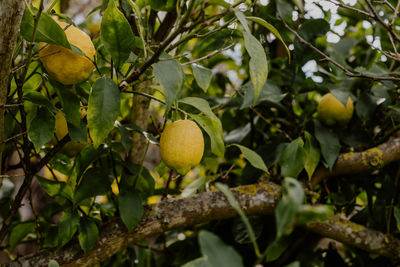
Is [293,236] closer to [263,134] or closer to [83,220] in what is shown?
[263,134]

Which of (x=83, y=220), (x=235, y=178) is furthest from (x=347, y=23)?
(x=83, y=220)

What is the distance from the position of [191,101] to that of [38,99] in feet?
0.83

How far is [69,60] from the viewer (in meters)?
0.59

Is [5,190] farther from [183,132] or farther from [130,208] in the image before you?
[183,132]

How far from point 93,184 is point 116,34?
0.34 metres

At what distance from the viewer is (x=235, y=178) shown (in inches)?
48.8

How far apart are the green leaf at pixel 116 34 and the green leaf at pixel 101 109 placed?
0.17ft

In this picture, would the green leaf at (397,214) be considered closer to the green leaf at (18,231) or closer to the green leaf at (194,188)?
the green leaf at (194,188)

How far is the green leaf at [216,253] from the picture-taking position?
0.33m

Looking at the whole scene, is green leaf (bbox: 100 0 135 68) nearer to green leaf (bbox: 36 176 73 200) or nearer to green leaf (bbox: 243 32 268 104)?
green leaf (bbox: 243 32 268 104)

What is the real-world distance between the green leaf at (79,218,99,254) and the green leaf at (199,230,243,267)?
0.48 metres

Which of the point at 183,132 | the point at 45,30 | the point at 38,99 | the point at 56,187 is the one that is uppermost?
the point at 45,30

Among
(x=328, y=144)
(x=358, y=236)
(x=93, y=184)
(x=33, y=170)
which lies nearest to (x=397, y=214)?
(x=358, y=236)

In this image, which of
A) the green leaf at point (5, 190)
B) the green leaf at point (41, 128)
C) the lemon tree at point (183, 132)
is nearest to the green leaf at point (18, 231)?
the lemon tree at point (183, 132)
